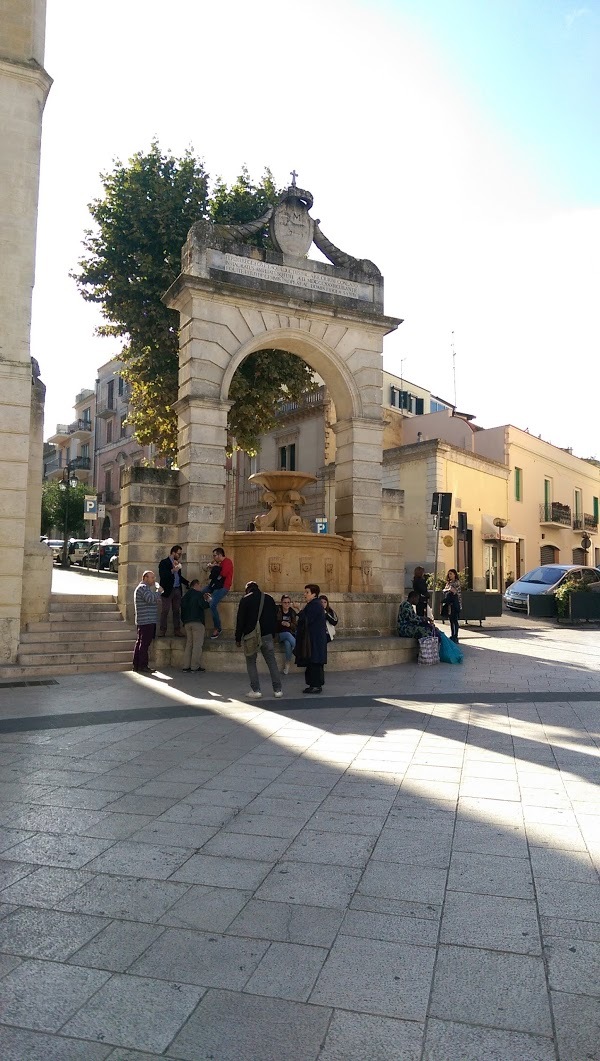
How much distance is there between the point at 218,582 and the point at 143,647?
1.60m

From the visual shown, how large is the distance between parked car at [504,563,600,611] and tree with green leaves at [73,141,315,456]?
10875mm

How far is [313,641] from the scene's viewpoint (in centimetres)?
1009

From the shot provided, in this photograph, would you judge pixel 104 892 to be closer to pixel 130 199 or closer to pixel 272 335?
pixel 272 335

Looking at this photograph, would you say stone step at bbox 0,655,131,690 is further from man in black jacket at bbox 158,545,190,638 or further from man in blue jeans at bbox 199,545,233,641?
man in blue jeans at bbox 199,545,233,641

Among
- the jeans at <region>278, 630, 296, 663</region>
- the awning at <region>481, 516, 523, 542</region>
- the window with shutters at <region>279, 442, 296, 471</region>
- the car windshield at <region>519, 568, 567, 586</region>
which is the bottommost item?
the jeans at <region>278, 630, 296, 663</region>

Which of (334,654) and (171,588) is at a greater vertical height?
(171,588)

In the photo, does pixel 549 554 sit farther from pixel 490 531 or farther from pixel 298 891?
pixel 298 891

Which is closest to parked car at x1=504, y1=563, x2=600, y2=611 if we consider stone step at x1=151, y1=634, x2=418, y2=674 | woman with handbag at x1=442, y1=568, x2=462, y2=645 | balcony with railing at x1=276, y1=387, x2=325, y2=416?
woman with handbag at x1=442, y1=568, x2=462, y2=645

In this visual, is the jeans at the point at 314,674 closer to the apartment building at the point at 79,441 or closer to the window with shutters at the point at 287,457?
the window with shutters at the point at 287,457

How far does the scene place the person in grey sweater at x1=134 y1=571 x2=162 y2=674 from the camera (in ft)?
37.0

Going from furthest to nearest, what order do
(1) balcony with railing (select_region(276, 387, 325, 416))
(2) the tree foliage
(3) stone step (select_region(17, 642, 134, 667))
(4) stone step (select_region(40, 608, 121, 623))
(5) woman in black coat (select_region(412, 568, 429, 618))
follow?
(2) the tree foliage
(1) balcony with railing (select_region(276, 387, 325, 416))
(5) woman in black coat (select_region(412, 568, 429, 618))
(4) stone step (select_region(40, 608, 121, 623))
(3) stone step (select_region(17, 642, 134, 667))

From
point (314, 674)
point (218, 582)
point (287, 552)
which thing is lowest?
point (314, 674)

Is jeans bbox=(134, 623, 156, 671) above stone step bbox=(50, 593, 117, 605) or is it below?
below

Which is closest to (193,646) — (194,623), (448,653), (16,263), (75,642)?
(194,623)
